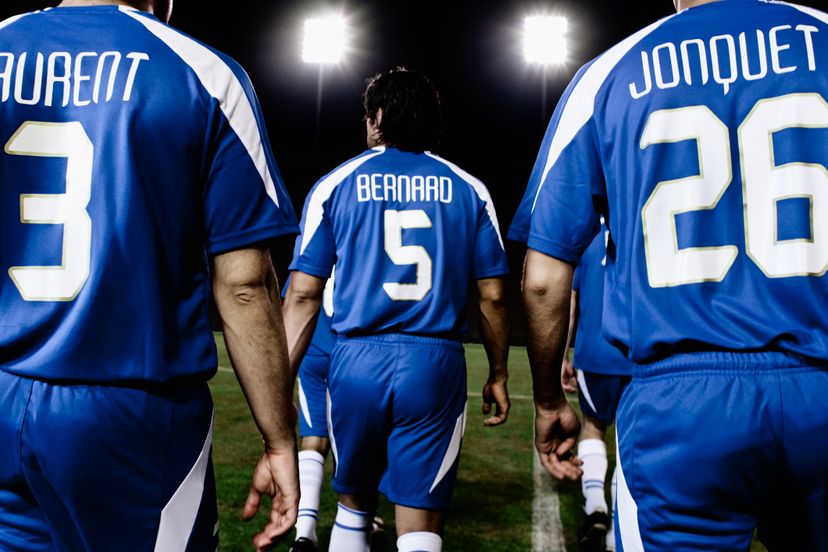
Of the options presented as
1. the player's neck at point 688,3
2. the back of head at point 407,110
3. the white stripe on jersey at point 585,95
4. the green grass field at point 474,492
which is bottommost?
the green grass field at point 474,492

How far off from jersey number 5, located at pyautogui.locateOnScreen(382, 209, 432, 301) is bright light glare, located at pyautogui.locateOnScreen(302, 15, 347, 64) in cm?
1281

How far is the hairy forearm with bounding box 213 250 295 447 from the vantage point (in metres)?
1.49

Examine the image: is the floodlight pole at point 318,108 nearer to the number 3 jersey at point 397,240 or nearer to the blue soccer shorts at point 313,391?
the blue soccer shorts at point 313,391

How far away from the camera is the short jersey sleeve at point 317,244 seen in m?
3.00

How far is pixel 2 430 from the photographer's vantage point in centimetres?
129

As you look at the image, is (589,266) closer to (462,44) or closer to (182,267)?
(182,267)

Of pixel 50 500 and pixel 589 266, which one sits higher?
pixel 589 266

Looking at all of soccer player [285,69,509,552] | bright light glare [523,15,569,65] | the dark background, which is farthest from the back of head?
bright light glare [523,15,569,65]

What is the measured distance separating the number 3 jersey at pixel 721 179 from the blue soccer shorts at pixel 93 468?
0.96 meters

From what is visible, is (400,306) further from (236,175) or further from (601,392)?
(601,392)

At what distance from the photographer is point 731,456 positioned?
1312 millimetres

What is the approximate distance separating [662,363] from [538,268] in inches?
16.1

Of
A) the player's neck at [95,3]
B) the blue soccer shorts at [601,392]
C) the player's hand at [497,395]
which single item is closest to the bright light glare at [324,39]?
the blue soccer shorts at [601,392]

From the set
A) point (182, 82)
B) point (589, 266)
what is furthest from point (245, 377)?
point (589, 266)
